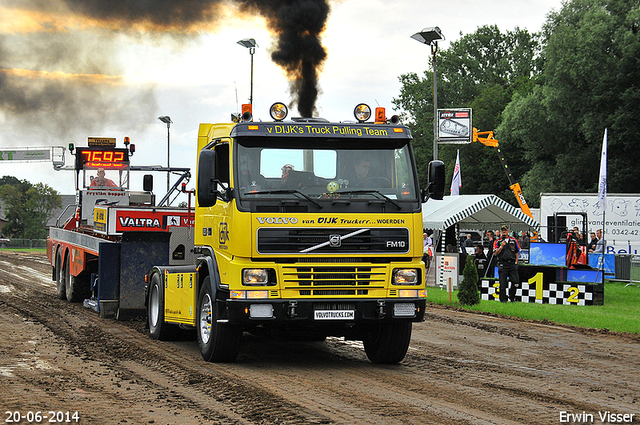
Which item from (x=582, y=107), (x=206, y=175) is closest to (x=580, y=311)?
(x=206, y=175)

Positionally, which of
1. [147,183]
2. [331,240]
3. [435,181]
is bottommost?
[331,240]

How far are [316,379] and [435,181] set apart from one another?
2893mm

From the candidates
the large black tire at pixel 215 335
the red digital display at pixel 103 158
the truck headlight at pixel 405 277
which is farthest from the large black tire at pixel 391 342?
the red digital display at pixel 103 158

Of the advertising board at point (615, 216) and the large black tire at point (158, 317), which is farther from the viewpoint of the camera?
the advertising board at point (615, 216)

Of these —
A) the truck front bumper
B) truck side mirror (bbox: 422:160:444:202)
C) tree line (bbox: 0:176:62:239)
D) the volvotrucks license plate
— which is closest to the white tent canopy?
truck side mirror (bbox: 422:160:444:202)

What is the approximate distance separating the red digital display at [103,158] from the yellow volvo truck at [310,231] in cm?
921

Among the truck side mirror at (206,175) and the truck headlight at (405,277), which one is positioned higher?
the truck side mirror at (206,175)

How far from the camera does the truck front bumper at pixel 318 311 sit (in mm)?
8734

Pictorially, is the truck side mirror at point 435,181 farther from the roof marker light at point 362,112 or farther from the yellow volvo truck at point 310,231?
the roof marker light at point 362,112

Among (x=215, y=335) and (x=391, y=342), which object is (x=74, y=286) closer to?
(x=215, y=335)

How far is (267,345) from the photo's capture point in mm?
11406

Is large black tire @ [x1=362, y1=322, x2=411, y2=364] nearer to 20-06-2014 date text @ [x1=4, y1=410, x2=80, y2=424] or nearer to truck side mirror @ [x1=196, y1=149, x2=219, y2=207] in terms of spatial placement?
truck side mirror @ [x1=196, y1=149, x2=219, y2=207]

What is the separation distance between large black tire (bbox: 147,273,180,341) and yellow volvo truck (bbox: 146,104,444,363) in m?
2.00

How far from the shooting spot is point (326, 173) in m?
9.15
